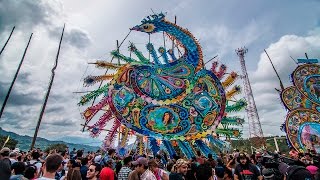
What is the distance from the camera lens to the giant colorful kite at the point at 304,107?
16.4m

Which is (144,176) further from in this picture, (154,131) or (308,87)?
(308,87)

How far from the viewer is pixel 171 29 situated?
17484mm

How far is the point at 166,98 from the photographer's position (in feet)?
53.9

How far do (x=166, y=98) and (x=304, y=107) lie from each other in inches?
388

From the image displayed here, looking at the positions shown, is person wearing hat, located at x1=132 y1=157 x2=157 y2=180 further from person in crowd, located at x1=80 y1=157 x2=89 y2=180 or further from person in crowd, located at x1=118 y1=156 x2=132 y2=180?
person in crowd, located at x1=80 y1=157 x2=89 y2=180

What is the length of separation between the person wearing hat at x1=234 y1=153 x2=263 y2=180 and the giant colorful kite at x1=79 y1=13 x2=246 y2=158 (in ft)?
30.6

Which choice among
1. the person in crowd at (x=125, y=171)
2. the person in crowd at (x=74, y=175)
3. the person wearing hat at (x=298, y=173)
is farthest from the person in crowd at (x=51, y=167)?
the person wearing hat at (x=298, y=173)

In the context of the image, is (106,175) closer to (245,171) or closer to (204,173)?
(204,173)

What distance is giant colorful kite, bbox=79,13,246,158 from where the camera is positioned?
50.0ft

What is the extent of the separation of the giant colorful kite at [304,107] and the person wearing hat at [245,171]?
1189 centimetres

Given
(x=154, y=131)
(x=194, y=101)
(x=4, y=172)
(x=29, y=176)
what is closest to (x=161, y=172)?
(x=29, y=176)

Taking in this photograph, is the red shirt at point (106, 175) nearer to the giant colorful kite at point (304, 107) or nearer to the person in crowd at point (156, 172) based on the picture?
the person in crowd at point (156, 172)

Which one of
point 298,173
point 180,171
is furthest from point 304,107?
point 180,171

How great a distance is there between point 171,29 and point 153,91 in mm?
4756
